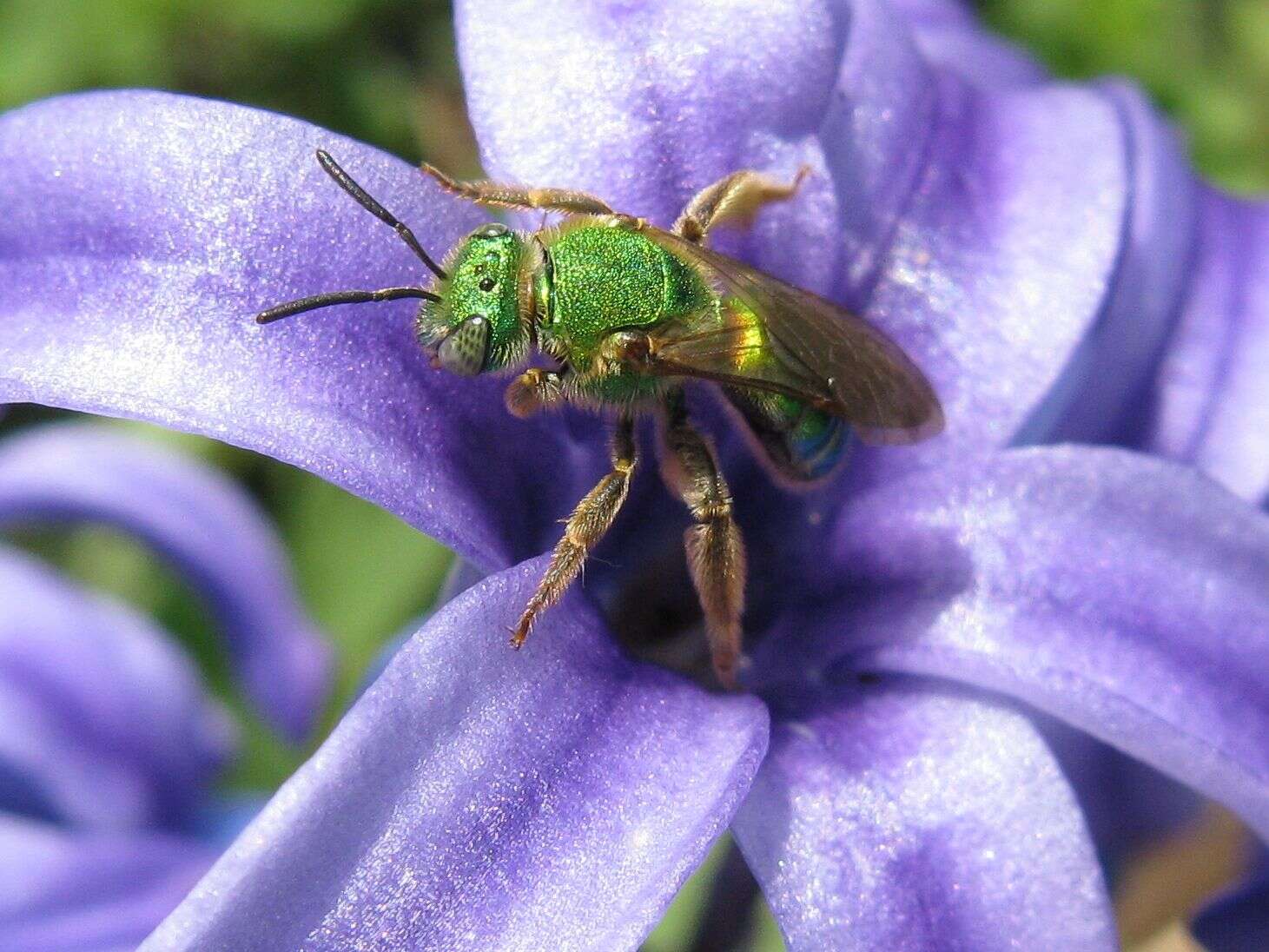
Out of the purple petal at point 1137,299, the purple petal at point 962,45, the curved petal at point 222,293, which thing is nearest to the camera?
the curved petal at point 222,293

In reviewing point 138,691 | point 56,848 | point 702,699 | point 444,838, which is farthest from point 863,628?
point 138,691

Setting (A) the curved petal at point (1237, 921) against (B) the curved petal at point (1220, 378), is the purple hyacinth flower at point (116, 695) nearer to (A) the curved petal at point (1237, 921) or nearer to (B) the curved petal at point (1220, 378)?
(A) the curved petal at point (1237, 921)

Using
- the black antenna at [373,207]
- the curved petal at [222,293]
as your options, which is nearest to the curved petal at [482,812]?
the curved petal at [222,293]

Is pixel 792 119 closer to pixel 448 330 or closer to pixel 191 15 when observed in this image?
pixel 448 330

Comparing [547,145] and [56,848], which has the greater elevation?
[547,145]

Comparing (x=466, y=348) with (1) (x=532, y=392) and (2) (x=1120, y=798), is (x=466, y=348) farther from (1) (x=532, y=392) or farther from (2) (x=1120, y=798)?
(2) (x=1120, y=798)
